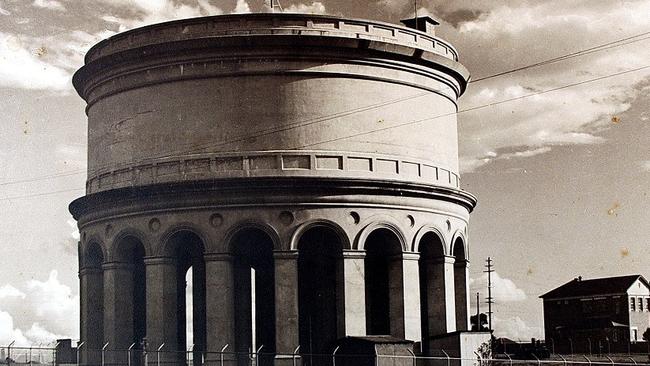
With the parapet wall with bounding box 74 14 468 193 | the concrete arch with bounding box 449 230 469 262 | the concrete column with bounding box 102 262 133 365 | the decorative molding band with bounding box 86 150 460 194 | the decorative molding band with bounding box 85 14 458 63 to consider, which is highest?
the decorative molding band with bounding box 85 14 458 63

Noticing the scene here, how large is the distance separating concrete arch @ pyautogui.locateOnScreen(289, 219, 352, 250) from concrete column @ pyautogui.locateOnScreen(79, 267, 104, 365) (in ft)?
33.0

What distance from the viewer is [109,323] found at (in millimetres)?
41500

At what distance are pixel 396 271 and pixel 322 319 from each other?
4.70 meters

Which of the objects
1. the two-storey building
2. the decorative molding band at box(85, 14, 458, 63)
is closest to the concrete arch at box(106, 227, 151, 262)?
the decorative molding band at box(85, 14, 458, 63)

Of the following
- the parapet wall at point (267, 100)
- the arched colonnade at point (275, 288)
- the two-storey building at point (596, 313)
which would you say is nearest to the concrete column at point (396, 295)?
the arched colonnade at point (275, 288)

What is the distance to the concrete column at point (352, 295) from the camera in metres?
38.4

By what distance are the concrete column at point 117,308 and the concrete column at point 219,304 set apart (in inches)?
172

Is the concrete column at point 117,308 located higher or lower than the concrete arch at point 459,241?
lower

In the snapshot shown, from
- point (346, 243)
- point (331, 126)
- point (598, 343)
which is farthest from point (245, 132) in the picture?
point (598, 343)

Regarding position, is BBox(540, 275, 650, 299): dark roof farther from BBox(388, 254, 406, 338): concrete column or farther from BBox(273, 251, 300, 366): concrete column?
BBox(273, 251, 300, 366): concrete column

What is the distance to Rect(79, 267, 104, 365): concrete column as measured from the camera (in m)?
43.2

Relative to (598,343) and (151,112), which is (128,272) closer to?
(151,112)

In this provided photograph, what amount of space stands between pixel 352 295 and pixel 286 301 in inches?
98.1

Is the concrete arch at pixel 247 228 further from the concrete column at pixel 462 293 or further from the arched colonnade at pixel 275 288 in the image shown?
the concrete column at pixel 462 293
